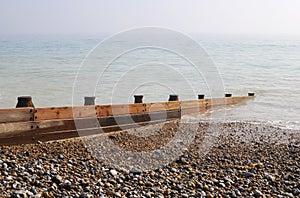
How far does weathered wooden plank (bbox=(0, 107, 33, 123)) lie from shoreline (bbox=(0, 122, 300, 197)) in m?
0.57

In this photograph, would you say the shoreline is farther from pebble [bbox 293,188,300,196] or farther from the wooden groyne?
the wooden groyne

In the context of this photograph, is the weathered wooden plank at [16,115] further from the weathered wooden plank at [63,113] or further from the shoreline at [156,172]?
the shoreline at [156,172]

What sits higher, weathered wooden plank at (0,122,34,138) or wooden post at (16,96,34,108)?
wooden post at (16,96,34,108)

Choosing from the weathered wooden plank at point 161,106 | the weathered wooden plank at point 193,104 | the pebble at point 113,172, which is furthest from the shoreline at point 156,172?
the weathered wooden plank at point 193,104

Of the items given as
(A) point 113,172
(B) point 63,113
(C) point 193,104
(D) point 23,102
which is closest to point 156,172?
(A) point 113,172

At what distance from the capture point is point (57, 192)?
5254 millimetres

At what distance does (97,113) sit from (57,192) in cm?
377

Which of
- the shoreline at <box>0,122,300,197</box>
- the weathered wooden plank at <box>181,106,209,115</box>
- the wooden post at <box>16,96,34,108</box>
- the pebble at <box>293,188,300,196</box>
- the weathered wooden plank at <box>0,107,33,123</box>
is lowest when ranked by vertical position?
the pebble at <box>293,188,300,196</box>

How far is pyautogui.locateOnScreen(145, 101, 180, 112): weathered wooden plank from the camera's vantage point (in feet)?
34.6

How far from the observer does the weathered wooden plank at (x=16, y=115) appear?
7.23m

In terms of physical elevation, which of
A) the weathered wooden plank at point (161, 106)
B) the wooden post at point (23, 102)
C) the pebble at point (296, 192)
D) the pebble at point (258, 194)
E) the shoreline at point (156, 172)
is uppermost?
the wooden post at point (23, 102)

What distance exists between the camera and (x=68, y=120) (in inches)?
324

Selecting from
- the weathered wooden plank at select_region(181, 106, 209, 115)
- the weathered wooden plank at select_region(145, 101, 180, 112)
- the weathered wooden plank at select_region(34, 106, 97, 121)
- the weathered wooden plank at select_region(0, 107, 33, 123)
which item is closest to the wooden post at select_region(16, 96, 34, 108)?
the weathered wooden plank at select_region(34, 106, 97, 121)

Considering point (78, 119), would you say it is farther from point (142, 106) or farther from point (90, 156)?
point (142, 106)
